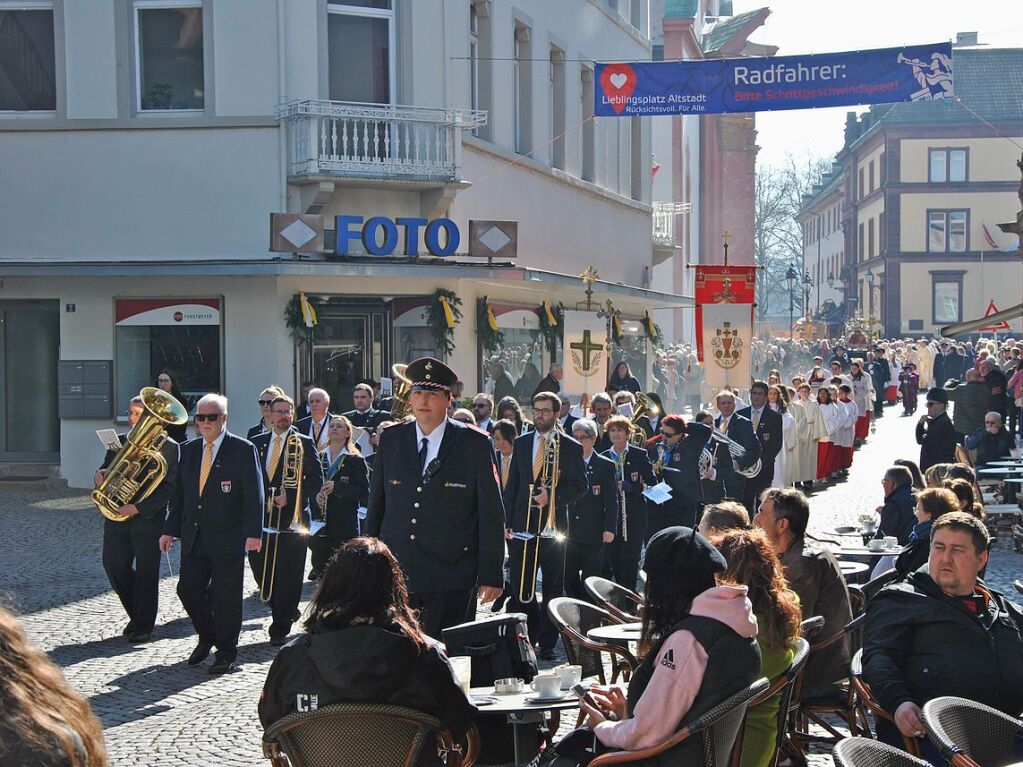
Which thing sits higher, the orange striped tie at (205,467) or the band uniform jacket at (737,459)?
the orange striped tie at (205,467)

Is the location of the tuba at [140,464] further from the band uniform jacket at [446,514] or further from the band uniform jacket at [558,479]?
the band uniform jacket at [446,514]

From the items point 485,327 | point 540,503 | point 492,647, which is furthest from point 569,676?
point 485,327

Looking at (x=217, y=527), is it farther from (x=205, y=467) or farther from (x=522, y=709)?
(x=522, y=709)

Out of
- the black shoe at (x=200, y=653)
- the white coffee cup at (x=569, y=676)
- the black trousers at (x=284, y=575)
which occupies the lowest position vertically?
the black shoe at (x=200, y=653)

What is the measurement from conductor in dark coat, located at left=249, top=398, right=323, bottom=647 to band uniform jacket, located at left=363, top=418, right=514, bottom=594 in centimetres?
341

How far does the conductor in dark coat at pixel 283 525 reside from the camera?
1120 cm

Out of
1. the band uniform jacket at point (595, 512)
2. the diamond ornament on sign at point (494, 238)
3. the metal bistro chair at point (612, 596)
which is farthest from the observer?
the diamond ornament on sign at point (494, 238)

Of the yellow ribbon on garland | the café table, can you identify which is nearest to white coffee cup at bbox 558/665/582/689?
the café table

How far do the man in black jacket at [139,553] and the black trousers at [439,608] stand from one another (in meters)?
3.86

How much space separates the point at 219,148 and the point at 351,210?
2.20 meters

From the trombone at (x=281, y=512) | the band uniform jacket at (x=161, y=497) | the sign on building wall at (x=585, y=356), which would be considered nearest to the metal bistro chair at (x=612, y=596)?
the trombone at (x=281, y=512)

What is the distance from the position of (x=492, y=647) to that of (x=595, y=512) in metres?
4.50

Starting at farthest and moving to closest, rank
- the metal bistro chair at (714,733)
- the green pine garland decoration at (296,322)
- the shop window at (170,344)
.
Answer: the shop window at (170,344), the green pine garland decoration at (296,322), the metal bistro chair at (714,733)

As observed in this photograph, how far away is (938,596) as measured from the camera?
6266mm
